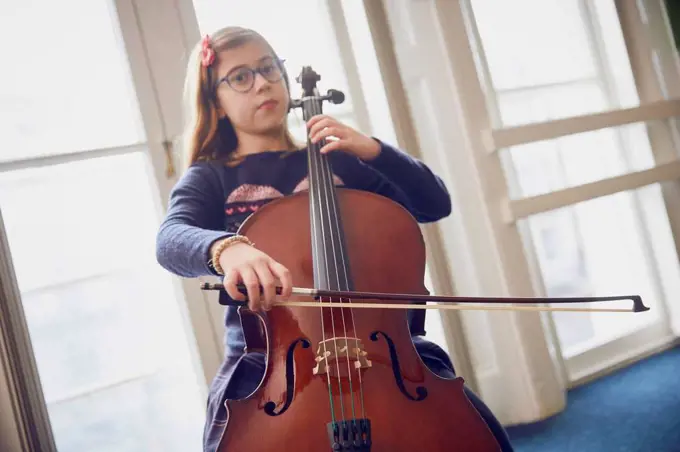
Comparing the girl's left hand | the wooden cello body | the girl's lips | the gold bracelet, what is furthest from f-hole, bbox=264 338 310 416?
the girl's lips

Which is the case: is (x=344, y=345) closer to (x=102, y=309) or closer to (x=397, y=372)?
(x=397, y=372)

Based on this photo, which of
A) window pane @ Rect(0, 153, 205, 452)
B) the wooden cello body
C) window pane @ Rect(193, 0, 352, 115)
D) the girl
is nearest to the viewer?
the wooden cello body

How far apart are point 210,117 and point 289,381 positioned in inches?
19.9

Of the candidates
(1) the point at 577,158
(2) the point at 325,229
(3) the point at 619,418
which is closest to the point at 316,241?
(2) the point at 325,229

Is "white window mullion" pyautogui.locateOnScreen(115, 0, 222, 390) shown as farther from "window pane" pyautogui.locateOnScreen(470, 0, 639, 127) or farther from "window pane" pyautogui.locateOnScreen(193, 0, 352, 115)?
"window pane" pyautogui.locateOnScreen(470, 0, 639, 127)

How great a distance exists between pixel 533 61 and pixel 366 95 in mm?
578

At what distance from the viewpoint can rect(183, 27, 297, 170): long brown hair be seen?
3.18 feet

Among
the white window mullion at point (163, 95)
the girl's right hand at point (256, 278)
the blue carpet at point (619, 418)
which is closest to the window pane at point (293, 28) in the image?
the white window mullion at point (163, 95)

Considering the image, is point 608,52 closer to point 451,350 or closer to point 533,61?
point 533,61

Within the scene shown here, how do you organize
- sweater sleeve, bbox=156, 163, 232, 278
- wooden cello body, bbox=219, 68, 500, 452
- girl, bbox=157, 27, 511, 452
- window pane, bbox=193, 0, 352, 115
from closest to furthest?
wooden cello body, bbox=219, 68, 500, 452 < sweater sleeve, bbox=156, 163, 232, 278 < girl, bbox=157, 27, 511, 452 < window pane, bbox=193, 0, 352, 115

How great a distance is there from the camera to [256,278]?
26.7 inches

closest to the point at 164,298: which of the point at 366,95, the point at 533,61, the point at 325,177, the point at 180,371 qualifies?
the point at 180,371

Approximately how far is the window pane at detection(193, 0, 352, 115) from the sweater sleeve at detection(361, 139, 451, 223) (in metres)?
0.37

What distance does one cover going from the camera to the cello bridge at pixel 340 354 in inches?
27.5
